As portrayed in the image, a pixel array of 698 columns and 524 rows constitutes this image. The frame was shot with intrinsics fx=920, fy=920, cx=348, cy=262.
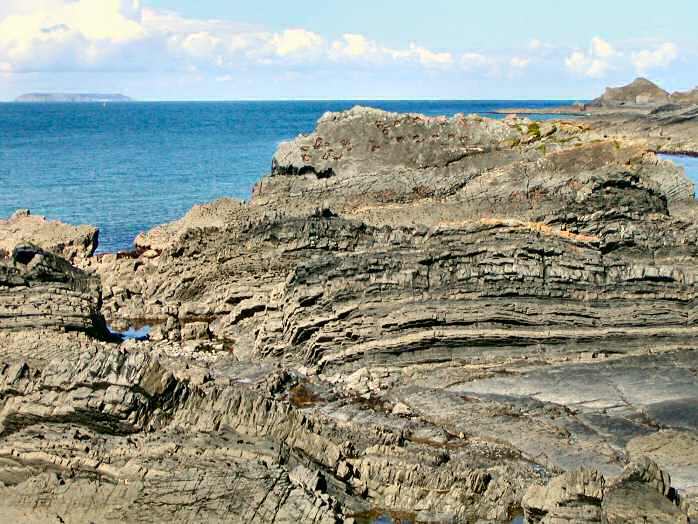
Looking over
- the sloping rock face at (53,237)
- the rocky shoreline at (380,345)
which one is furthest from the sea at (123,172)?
the rocky shoreline at (380,345)

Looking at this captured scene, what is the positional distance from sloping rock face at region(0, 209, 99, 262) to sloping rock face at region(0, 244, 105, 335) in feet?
39.9

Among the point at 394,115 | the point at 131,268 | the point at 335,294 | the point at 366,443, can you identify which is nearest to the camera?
the point at 366,443

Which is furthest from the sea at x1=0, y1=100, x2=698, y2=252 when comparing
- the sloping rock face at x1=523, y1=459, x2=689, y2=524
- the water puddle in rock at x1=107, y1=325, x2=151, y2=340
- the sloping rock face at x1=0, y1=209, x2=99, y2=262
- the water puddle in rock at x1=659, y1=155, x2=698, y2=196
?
the sloping rock face at x1=523, y1=459, x2=689, y2=524

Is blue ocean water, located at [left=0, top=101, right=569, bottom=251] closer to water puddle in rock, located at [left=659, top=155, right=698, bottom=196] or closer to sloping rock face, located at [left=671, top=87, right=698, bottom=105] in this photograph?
water puddle in rock, located at [left=659, top=155, right=698, bottom=196]

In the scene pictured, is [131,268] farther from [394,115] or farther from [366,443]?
[366,443]

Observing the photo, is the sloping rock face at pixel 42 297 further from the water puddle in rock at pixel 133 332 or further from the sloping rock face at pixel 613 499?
the sloping rock face at pixel 613 499

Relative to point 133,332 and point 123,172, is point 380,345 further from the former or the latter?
point 123,172

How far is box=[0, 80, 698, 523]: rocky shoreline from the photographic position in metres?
16.3

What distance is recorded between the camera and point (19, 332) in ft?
82.9

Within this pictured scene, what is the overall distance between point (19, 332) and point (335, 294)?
891 centimetres

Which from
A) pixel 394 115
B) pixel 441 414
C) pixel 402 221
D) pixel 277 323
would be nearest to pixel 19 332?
pixel 277 323

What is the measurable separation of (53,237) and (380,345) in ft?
72.6

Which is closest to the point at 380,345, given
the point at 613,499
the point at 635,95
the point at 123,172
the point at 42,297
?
the point at 42,297

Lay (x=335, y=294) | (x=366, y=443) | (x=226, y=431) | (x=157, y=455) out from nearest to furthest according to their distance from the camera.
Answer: (x=157, y=455) < (x=226, y=431) < (x=366, y=443) < (x=335, y=294)
